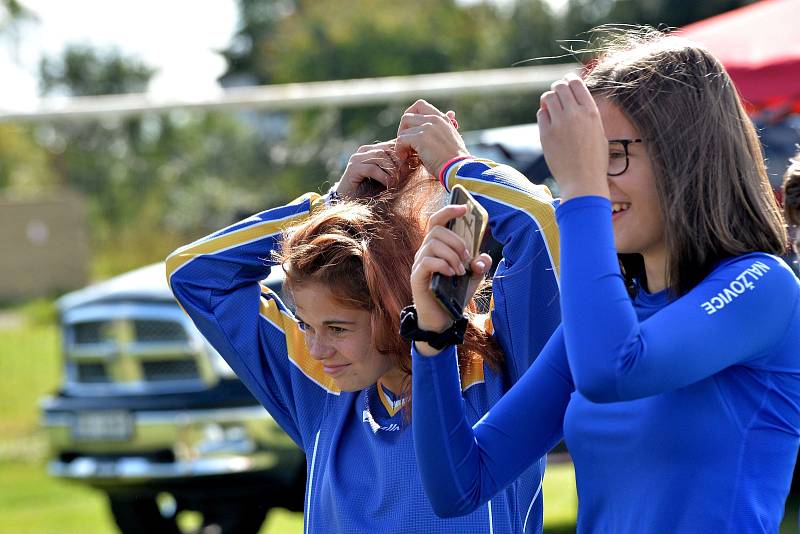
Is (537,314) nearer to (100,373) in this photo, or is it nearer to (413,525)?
(413,525)

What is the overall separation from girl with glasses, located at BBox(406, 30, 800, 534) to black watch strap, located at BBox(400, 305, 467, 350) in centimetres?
2

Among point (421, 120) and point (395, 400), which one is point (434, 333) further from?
point (421, 120)

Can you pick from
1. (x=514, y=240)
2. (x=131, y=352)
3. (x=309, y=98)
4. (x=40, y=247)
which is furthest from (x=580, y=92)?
(x=40, y=247)

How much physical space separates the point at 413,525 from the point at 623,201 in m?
0.71

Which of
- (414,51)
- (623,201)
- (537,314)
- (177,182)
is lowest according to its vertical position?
(177,182)

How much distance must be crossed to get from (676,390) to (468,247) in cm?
36

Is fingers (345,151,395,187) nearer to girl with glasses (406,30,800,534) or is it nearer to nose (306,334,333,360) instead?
nose (306,334,333,360)

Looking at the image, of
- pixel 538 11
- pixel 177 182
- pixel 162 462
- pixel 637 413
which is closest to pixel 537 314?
pixel 637 413

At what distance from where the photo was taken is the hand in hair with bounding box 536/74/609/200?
169 cm

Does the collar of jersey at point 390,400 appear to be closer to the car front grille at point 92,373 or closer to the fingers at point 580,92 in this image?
the fingers at point 580,92

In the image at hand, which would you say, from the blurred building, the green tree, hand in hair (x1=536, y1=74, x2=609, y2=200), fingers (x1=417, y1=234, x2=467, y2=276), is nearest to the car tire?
fingers (x1=417, y1=234, x2=467, y2=276)

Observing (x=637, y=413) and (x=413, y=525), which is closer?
(x=637, y=413)

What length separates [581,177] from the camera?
5.54 feet

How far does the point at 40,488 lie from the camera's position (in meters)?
9.40
